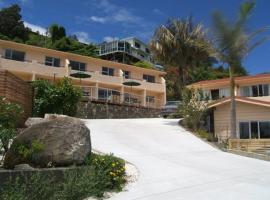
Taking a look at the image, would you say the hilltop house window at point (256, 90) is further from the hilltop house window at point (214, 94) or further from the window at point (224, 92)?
the hilltop house window at point (214, 94)

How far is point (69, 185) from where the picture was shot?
8.58 m

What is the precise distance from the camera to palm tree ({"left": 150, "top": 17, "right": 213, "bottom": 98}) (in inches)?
1267

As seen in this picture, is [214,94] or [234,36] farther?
[214,94]

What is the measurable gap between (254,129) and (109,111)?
1266 cm

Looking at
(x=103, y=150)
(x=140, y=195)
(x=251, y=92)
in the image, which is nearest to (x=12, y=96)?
(x=103, y=150)

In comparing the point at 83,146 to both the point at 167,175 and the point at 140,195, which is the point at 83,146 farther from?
the point at 167,175

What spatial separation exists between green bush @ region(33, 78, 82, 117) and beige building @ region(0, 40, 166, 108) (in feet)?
39.2

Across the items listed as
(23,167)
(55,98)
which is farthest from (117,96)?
(23,167)

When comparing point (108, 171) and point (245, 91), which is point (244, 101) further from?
point (108, 171)

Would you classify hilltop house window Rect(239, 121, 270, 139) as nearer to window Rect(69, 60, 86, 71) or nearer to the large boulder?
the large boulder

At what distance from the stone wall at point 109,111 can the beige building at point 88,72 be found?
173 centimetres

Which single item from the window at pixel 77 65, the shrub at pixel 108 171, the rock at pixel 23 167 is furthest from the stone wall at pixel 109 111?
the rock at pixel 23 167

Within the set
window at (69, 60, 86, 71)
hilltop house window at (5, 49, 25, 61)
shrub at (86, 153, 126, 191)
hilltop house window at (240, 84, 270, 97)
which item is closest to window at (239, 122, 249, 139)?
hilltop house window at (240, 84, 270, 97)

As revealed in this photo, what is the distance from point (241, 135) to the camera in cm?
2875
